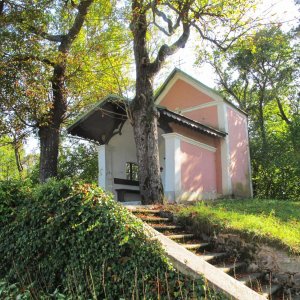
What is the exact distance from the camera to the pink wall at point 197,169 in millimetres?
14289

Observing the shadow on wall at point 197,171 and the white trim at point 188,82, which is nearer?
the shadow on wall at point 197,171

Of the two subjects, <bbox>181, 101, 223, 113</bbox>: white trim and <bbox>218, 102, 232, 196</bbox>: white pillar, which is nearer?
<bbox>218, 102, 232, 196</bbox>: white pillar

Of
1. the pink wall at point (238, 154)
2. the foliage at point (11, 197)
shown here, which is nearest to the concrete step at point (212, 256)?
the foliage at point (11, 197)

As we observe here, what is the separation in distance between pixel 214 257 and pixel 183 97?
1206 cm

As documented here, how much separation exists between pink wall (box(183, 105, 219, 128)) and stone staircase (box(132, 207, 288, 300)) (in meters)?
9.04

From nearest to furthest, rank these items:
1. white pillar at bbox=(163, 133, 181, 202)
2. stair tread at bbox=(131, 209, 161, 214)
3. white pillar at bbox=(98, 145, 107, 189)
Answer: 1. stair tread at bbox=(131, 209, 161, 214)
2. white pillar at bbox=(163, 133, 181, 202)
3. white pillar at bbox=(98, 145, 107, 189)

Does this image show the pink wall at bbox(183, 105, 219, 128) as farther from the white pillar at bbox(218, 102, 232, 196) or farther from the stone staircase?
the stone staircase

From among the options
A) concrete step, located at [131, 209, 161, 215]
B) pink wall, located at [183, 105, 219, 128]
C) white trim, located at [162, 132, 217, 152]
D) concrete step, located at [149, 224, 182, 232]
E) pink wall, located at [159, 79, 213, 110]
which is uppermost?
pink wall, located at [159, 79, 213, 110]

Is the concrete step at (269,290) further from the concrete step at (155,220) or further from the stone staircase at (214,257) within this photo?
the concrete step at (155,220)

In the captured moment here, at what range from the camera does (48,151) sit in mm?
13508

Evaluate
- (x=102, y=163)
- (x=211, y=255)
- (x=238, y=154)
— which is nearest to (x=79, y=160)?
(x=102, y=163)

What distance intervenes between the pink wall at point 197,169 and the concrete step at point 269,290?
7100 millimetres

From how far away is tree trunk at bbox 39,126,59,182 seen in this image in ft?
44.0

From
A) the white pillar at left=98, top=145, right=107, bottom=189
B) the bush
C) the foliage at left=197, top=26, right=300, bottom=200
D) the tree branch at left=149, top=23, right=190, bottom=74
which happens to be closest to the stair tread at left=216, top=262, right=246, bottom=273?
the bush
